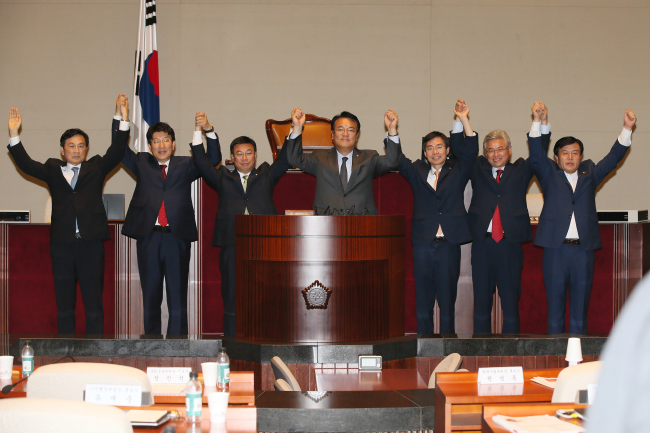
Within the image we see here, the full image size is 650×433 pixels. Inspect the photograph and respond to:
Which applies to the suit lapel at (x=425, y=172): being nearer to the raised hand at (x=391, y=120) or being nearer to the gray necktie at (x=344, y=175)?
the raised hand at (x=391, y=120)

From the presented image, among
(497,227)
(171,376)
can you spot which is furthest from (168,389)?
(497,227)

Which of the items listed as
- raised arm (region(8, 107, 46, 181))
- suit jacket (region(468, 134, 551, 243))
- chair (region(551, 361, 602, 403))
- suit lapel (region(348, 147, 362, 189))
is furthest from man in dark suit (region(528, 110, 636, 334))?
raised arm (region(8, 107, 46, 181))

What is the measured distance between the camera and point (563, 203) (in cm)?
448

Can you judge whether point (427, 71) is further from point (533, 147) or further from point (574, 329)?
point (574, 329)

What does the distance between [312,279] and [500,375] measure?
1.65 metres

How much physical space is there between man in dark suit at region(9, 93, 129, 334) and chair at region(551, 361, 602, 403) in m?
3.42

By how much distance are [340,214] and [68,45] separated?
425 cm

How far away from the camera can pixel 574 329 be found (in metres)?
4.48

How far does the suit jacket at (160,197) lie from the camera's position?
4566 millimetres

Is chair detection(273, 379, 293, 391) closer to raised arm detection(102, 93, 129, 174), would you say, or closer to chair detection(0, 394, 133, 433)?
chair detection(0, 394, 133, 433)

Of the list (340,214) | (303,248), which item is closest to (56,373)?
(303,248)

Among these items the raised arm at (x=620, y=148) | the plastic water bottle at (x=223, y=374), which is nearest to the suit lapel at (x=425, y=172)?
the raised arm at (x=620, y=148)

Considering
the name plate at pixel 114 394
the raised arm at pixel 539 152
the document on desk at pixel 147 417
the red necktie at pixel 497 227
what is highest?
the raised arm at pixel 539 152

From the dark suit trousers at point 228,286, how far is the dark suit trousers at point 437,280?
1.29 metres
